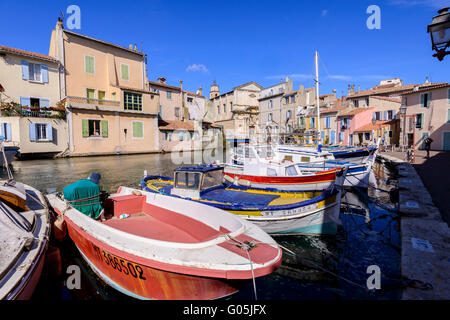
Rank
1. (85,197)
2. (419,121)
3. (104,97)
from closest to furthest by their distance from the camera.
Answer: (85,197) → (419,121) → (104,97)

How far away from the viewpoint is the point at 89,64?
29.2m

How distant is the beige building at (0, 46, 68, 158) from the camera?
22719 mm

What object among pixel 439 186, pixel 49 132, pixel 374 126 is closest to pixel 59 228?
pixel 439 186

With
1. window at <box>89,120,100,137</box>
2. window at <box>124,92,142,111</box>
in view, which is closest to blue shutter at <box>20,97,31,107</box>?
window at <box>89,120,100,137</box>

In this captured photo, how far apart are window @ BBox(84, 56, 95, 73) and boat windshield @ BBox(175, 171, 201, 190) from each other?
2712cm

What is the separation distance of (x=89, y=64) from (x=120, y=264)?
31211 millimetres

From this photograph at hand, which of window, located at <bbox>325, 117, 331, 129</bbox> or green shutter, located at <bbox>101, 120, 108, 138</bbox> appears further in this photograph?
window, located at <bbox>325, 117, 331, 129</bbox>

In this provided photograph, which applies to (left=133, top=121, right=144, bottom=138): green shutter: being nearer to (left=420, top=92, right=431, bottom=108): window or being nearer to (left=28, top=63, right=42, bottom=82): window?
(left=28, top=63, right=42, bottom=82): window

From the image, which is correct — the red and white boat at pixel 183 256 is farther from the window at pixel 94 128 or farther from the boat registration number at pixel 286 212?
the window at pixel 94 128

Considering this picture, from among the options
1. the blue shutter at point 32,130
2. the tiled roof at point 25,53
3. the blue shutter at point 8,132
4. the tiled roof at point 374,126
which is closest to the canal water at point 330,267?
the blue shutter at point 8,132

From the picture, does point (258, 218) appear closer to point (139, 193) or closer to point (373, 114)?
point (139, 193)

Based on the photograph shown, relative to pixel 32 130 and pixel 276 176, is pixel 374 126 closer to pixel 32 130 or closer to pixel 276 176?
pixel 276 176

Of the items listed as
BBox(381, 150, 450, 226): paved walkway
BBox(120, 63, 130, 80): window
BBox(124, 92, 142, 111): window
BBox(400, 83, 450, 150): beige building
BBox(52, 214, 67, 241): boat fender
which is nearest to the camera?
BBox(52, 214, 67, 241): boat fender
